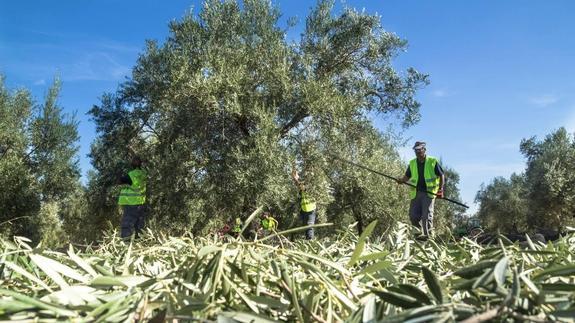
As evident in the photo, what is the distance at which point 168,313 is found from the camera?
0.40 meters

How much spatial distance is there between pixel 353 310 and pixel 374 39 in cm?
1818

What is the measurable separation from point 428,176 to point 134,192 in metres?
7.47

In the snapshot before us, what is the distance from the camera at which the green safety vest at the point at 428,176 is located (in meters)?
8.95

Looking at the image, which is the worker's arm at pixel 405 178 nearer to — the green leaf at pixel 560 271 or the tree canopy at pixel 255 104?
the tree canopy at pixel 255 104

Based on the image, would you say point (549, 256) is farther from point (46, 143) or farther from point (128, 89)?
point (46, 143)

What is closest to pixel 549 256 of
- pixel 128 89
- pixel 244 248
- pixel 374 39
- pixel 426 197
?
pixel 244 248

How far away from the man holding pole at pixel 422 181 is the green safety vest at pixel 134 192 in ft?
22.3

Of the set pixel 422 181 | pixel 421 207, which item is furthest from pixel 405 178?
pixel 421 207

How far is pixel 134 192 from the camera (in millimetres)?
12641

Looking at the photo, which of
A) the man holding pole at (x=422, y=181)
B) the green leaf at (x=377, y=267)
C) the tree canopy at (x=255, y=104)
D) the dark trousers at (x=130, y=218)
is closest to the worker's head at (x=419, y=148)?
the man holding pole at (x=422, y=181)

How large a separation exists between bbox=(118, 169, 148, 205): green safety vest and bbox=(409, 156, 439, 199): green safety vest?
6920 millimetres

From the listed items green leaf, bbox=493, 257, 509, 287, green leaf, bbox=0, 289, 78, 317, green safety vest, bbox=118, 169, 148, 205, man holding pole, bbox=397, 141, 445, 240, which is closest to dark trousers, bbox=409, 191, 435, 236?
man holding pole, bbox=397, 141, 445, 240

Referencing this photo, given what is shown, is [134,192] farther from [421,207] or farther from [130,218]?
[421,207]

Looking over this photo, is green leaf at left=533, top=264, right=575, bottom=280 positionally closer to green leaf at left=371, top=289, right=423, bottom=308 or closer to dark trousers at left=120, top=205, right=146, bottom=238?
green leaf at left=371, top=289, right=423, bottom=308
